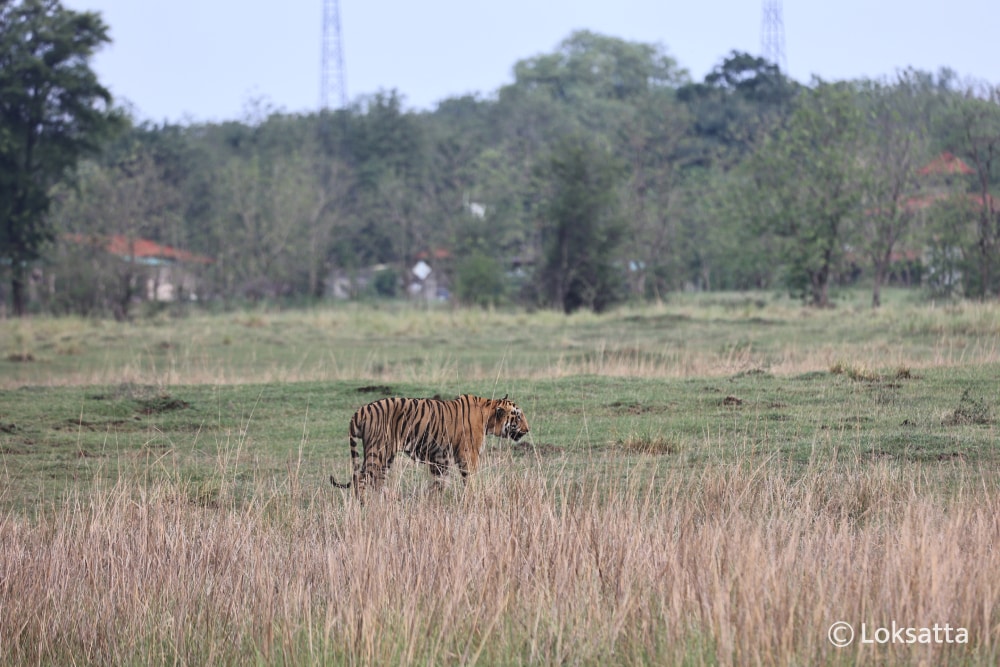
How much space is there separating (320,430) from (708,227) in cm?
4313

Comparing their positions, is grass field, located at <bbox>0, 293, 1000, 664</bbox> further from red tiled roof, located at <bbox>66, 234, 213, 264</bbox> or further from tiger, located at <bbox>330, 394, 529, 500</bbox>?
red tiled roof, located at <bbox>66, 234, 213, 264</bbox>

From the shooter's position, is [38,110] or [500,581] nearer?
[500,581]

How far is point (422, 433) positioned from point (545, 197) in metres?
33.3

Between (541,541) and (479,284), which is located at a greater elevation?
(479,284)

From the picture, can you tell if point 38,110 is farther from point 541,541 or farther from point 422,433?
point 541,541

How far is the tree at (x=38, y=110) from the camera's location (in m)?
35.8

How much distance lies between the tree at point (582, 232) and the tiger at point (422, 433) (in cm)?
2838

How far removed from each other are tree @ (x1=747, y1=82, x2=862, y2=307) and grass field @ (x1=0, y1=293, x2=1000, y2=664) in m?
23.3

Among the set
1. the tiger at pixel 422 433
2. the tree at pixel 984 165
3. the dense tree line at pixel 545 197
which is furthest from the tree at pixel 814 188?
the tiger at pixel 422 433

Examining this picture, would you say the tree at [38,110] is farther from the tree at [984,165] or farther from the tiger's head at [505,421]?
the tiger's head at [505,421]

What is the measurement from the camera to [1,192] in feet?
117

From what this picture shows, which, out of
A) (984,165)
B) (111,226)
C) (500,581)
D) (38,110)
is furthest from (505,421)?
(111,226)

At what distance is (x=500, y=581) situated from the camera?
18.6 ft

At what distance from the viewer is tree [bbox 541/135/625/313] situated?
1483 inches
